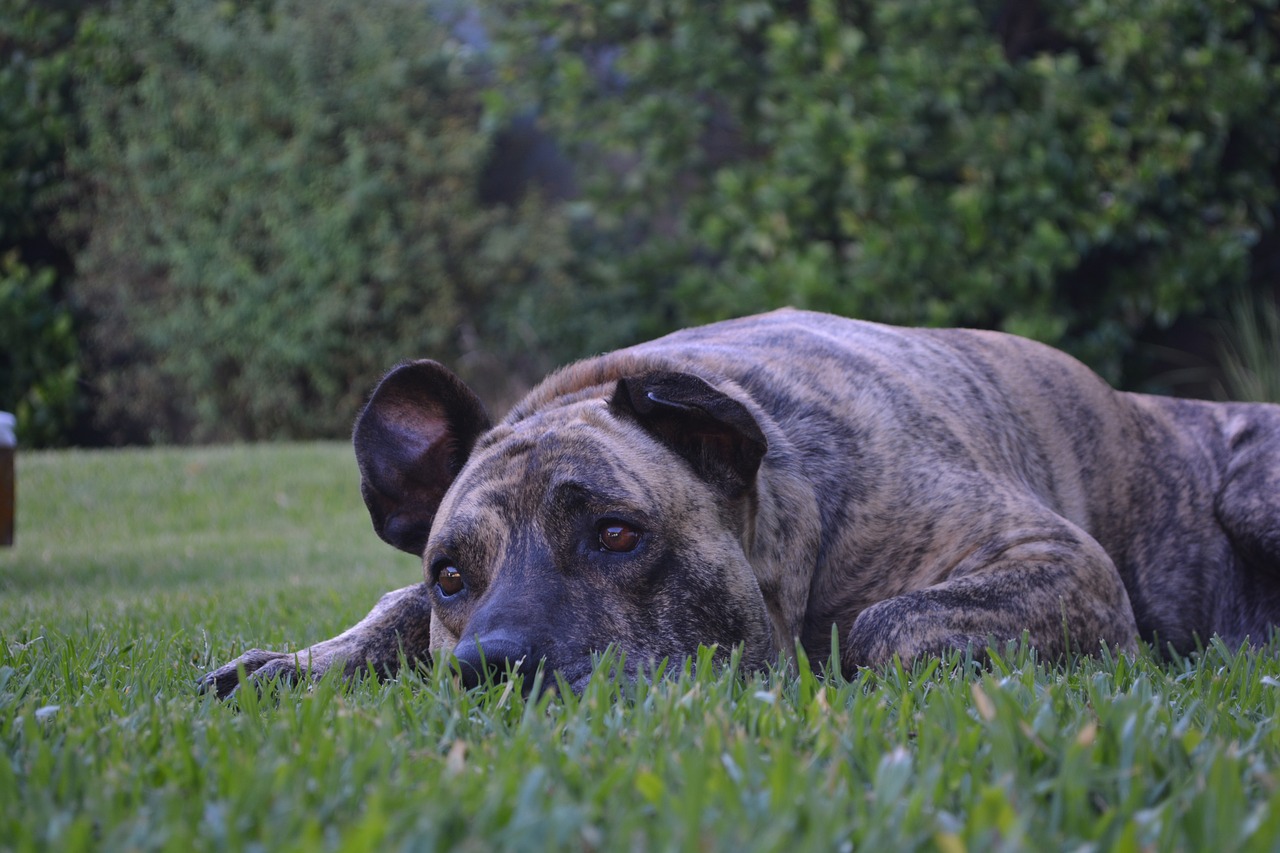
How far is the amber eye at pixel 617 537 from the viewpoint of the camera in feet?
10.4

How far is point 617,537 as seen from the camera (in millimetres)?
3188

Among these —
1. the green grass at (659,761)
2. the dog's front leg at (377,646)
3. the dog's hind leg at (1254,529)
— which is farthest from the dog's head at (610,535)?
the dog's hind leg at (1254,529)

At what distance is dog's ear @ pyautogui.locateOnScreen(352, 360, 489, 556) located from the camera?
3.91 m

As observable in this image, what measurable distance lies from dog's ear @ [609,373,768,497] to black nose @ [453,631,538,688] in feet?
2.66

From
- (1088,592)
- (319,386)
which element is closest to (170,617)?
(1088,592)

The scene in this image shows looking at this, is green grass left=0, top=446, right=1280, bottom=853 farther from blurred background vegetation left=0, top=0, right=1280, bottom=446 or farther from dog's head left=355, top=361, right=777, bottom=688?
blurred background vegetation left=0, top=0, right=1280, bottom=446

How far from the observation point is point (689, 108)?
35.6 feet

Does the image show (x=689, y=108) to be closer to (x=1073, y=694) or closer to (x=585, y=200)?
(x=585, y=200)

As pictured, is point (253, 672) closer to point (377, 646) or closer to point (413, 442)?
point (377, 646)

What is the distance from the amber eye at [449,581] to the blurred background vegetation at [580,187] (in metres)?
6.54

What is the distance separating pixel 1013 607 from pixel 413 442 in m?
1.86

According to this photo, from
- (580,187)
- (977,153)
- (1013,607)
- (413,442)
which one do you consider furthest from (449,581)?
(580,187)

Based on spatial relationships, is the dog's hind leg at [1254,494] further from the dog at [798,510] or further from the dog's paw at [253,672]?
the dog's paw at [253,672]

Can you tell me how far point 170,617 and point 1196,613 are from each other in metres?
3.82
